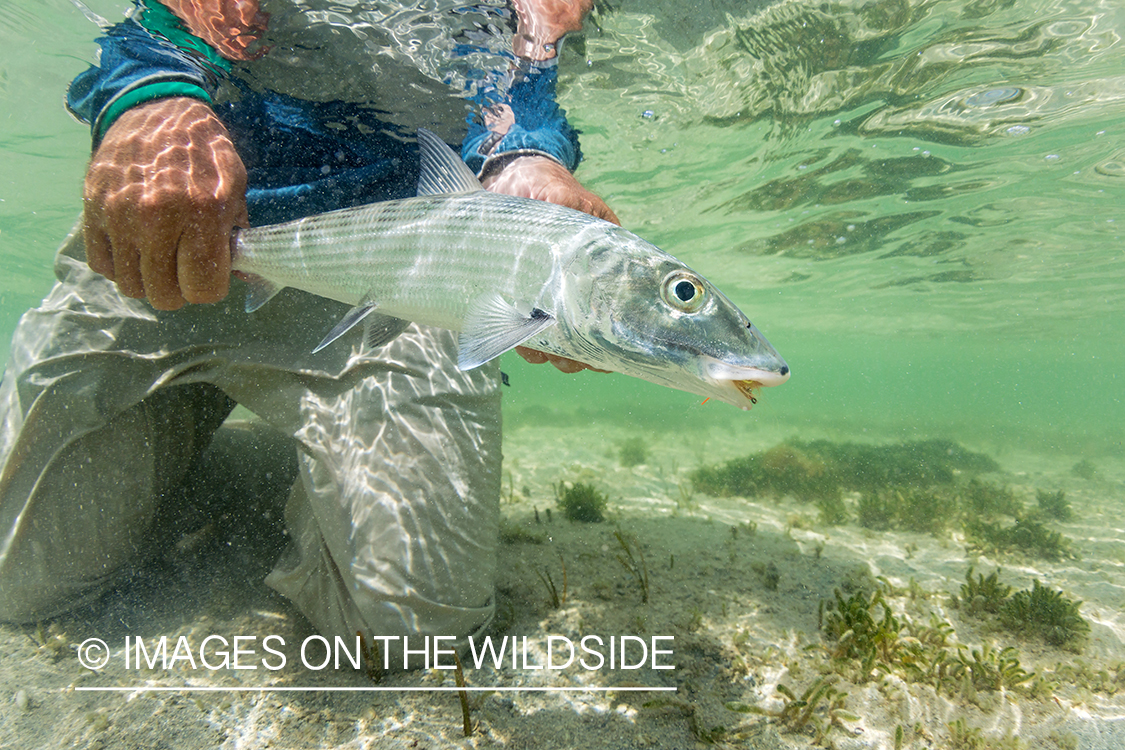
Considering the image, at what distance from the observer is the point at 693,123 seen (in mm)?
9977

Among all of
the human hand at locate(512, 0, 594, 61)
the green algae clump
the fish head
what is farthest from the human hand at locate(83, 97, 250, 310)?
the green algae clump

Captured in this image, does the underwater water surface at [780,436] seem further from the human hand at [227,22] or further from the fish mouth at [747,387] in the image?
the fish mouth at [747,387]

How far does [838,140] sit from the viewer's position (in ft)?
34.8

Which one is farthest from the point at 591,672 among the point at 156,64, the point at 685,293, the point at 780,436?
the point at 780,436

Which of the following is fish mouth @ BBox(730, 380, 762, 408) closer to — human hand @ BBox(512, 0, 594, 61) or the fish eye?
the fish eye

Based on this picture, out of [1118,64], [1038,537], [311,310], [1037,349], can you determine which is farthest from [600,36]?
[1037,349]

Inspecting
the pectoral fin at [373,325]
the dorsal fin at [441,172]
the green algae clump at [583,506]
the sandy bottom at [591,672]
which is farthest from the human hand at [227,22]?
the green algae clump at [583,506]

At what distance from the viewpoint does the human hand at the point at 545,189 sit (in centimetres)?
307

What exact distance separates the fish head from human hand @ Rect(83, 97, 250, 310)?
2093 mm

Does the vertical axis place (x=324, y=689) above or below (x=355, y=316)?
below

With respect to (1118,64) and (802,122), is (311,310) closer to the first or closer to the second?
(802,122)

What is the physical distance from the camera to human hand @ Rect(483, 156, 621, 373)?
3.07m

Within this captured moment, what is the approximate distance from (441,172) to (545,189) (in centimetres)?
106

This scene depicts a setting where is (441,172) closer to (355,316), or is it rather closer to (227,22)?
→ (355,316)
